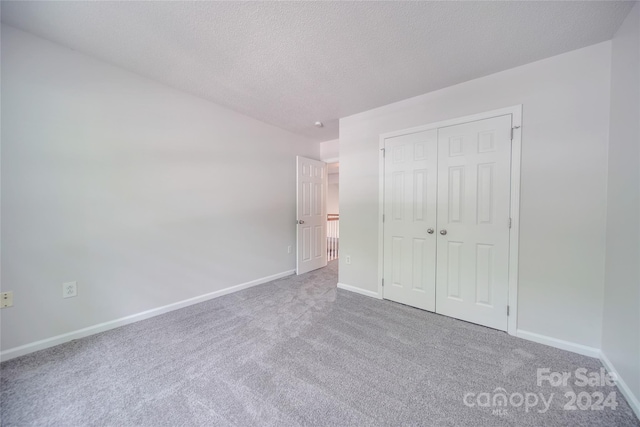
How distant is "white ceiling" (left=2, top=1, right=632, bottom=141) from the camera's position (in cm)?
144

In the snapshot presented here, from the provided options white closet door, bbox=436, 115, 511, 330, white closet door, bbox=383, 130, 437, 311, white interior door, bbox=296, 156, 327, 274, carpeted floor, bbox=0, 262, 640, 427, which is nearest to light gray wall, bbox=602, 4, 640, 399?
carpeted floor, bbox=0, 262, 640, 427

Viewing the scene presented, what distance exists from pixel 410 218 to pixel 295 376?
1862 mm

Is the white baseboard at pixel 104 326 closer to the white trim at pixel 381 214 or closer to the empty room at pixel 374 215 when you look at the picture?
the empty room at pixel 374 215

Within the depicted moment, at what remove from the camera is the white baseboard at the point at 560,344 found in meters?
1.71

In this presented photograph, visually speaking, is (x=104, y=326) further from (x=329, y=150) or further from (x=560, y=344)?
(x=560, y=344)

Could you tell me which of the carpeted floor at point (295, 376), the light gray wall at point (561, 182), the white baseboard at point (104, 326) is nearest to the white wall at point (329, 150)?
the light gray wall at point (561, 182)

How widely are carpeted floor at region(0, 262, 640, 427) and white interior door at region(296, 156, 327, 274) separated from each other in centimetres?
161

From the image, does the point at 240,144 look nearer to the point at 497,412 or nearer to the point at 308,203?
the point at 308,203

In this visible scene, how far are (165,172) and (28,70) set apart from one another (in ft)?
3.54

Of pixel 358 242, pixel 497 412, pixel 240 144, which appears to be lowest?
pixel 497 412

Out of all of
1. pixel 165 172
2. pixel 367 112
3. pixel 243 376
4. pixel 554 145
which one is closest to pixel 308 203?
pixel 367 112

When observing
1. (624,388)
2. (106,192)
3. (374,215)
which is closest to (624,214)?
(624,388)

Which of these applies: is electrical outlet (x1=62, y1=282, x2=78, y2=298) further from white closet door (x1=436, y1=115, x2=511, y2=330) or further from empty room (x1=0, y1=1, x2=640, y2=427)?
white closet door (x1=436, y1=115, x2=511, y2=330)

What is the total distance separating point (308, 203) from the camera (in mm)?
3865
